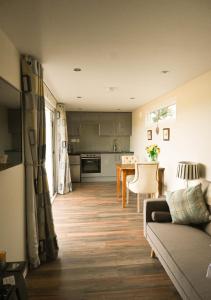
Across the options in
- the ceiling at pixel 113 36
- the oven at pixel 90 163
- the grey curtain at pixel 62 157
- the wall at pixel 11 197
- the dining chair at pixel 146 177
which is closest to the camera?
the ceiling at pixel 113 36

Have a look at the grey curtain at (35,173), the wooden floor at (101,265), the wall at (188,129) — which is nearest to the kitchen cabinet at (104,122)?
the wall at (188,129)

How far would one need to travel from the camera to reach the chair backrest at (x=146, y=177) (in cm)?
412

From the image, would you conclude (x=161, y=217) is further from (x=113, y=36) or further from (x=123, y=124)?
(x=123, y=124)

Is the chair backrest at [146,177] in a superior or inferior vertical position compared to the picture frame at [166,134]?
inferior

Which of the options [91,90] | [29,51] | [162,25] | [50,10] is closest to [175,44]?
[162,25]

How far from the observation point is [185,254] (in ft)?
6.11

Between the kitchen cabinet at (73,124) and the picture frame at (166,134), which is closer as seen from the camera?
the picture frame at (166,134)

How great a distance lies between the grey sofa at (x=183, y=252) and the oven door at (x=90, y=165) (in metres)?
4.57

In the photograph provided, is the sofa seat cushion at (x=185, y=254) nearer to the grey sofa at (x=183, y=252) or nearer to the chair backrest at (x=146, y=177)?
the grey sofa at (x=183, y=252)

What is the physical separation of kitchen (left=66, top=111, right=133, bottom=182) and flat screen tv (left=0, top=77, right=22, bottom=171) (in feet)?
16.4

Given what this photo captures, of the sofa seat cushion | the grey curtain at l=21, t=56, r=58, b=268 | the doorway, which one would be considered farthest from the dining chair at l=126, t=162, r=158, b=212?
the doorway

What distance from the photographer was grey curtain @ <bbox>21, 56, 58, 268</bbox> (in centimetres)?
229

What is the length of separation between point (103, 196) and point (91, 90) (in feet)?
8.54

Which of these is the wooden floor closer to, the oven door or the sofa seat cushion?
the sofa seat cushion
